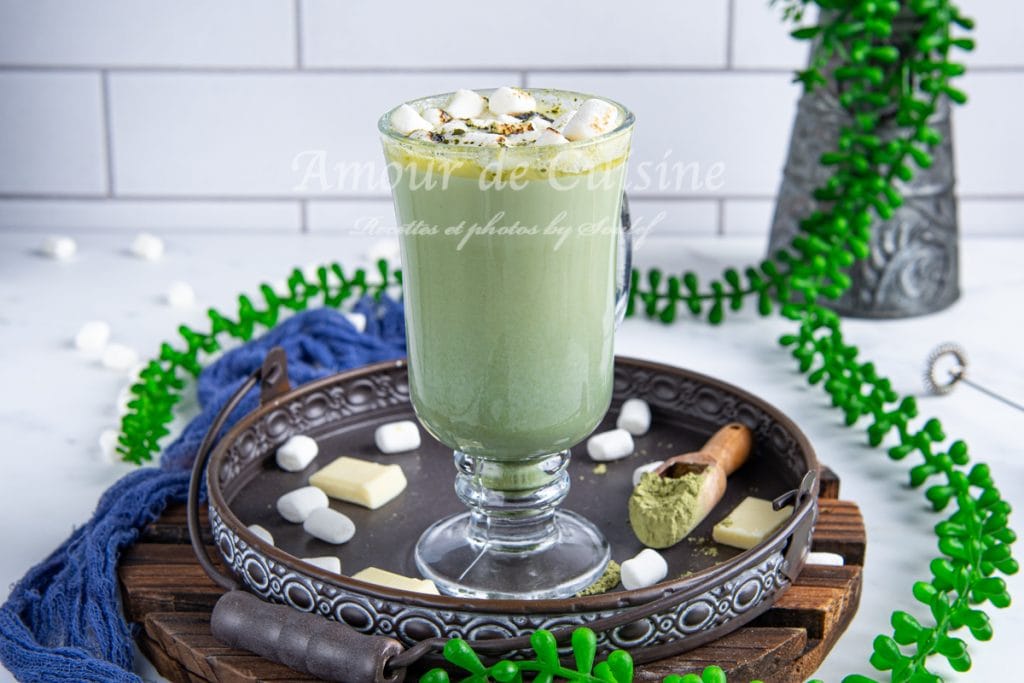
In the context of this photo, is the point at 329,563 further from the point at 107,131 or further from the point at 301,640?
the point at 107,131

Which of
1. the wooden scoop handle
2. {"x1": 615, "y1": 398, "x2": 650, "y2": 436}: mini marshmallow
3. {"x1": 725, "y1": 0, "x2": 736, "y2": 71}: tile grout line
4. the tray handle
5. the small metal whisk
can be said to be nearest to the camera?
the tray handle

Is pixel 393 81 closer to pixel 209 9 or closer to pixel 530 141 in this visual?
pixel 209 9

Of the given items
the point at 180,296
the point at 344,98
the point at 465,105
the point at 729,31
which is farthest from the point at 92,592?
the point at 729,31

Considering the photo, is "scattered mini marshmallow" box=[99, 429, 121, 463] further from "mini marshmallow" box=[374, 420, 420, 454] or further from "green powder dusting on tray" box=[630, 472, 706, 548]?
"green powder dusting on tray" box=[630, 472, 706, 548]

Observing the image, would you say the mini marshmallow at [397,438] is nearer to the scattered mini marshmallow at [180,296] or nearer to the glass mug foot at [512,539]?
the glass mug foot at [512,539]

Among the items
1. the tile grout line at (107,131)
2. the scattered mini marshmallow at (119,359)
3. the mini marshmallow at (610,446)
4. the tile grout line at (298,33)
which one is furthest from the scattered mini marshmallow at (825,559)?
the tile grout line at (107,131)

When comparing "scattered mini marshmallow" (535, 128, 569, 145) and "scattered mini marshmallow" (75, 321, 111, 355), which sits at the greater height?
"scattered mini marshmallow" (535, 128, 569, 145)

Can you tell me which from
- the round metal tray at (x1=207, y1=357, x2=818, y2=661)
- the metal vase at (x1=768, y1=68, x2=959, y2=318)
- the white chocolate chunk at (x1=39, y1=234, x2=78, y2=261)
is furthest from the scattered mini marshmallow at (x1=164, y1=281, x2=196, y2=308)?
the metal vase at (x1=768, y1=68, x2=959, y2=318)
